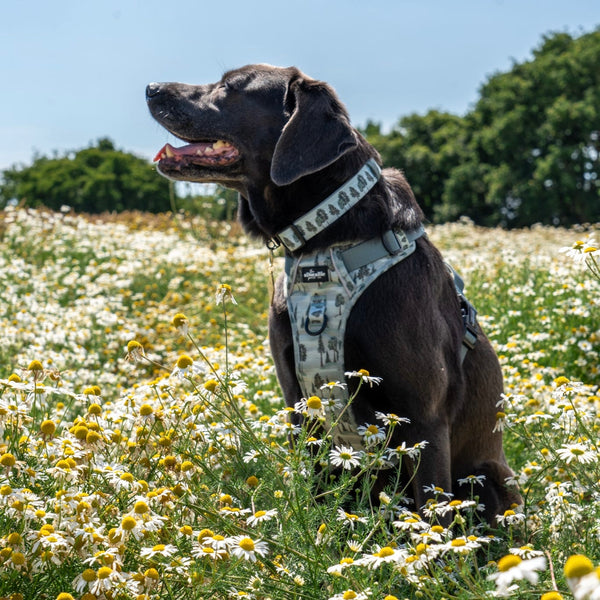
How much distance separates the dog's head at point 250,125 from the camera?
272 centimetres

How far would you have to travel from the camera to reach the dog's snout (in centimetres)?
322

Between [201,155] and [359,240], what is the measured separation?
822 mm

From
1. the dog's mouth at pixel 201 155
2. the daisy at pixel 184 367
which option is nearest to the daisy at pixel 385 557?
the daisy at pixel 184 367

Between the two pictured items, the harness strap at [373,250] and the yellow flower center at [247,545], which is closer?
the yellow flower center at [247,545]

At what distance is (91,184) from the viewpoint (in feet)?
193

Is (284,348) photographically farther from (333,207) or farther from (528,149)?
(528,149)

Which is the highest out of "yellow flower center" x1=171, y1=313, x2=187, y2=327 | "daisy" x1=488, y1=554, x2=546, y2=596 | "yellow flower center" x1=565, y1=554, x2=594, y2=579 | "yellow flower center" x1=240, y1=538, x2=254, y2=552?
"yellow flower center" x1=171, y1=313, x2=187, y2=327

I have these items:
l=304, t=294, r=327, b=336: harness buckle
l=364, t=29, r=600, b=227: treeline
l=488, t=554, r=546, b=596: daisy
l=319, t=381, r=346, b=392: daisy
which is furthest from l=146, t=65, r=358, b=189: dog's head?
l=364, t=29, r=600, b=227: treeline

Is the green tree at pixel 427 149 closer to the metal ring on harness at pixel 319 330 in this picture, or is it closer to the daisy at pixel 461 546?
the metal ring on harness at pixel 319 330

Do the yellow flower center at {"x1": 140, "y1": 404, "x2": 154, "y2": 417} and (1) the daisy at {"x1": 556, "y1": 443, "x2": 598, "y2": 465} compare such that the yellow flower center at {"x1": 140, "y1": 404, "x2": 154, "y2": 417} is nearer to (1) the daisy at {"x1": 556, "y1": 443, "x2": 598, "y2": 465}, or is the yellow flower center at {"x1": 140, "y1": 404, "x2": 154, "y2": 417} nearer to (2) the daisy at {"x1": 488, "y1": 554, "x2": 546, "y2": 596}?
(1) the daisy at {"x1": 556, "y1": 443, "x2": 598, "y2": 465}

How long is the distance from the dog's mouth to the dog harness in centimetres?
47

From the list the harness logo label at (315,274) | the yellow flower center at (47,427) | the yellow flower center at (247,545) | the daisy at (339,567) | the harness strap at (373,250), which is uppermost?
the harness strap at (373,250)

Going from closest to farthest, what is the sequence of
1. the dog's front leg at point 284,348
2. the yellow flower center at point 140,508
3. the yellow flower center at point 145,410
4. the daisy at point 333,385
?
the yellow flower center at point 140,508, the daisy at point 333,385, the yellow flower center at point 145,410, the dog's front leg at point 284,348

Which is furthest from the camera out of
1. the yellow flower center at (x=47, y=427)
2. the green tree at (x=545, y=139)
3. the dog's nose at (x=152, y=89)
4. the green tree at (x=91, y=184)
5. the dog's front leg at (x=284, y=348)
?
the green tree at (x=91, y=184)
